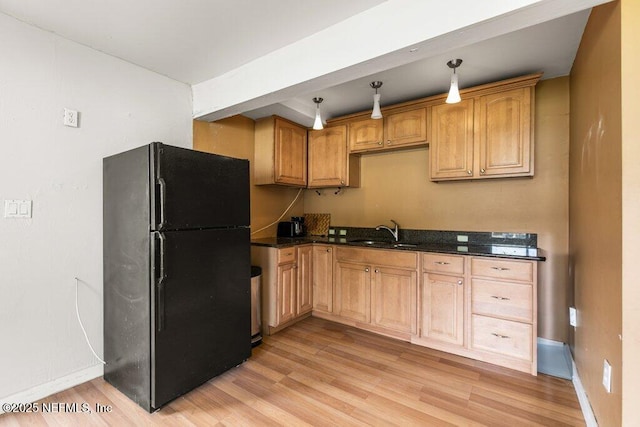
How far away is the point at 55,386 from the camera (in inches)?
75.2

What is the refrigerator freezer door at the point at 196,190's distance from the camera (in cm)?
171

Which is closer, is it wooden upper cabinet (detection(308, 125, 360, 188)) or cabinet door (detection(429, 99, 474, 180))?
cabinet door (detection(429, 99, 474, 180))

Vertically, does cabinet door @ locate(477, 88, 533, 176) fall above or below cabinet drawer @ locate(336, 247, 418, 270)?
above

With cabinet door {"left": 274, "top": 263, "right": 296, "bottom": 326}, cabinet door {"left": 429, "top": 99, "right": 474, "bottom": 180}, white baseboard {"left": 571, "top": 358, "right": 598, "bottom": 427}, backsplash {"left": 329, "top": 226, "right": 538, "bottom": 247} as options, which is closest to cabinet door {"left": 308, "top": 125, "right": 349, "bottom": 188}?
backsplash {"left": 329, "top": 226, "right": 538, "bottom": 247}

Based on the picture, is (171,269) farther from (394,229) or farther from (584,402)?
(584,402)

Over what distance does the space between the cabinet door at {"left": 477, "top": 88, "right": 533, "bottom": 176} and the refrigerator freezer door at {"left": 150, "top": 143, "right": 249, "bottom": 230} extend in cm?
209

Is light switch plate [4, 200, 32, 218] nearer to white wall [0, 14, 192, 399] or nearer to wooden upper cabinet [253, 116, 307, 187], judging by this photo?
white wall [0, 14, 192, 399]

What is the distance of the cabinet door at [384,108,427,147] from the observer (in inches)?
113

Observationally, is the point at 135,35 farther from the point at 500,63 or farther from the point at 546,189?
the point at 546,189

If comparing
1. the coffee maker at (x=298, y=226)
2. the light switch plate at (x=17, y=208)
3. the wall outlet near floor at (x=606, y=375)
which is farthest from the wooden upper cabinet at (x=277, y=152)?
the wall outlet near floor at (x=606, y=375)

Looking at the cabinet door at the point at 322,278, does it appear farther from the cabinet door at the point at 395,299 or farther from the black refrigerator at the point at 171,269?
the black refrigerator at the point at 171,269

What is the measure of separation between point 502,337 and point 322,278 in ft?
5.51

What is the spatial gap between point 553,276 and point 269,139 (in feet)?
10.1

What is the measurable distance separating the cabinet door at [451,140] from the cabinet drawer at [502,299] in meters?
1.00
